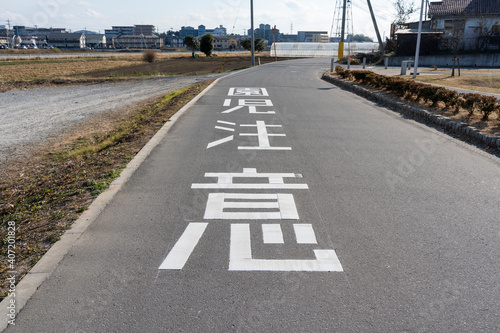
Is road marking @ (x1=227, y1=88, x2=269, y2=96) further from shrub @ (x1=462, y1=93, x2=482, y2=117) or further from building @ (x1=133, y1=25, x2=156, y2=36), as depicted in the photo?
building @ (x1=133, y1=25, x2=156, y2=36)

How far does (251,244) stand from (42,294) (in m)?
2.11

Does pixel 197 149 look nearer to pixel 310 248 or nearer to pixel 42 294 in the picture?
pixel 310 248

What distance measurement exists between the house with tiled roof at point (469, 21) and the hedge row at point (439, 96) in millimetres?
22610

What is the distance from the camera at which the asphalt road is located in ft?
10.5

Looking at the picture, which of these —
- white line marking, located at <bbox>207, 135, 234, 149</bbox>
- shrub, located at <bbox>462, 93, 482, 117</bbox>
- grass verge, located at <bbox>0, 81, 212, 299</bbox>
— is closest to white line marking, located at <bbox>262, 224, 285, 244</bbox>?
grass verge, located at <bbox>0, 81, 212, 299</bbox>

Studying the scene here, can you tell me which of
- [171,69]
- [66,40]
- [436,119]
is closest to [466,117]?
[436,119]

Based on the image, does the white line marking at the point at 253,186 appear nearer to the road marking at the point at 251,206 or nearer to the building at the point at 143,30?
the road marking at the point at 251,206

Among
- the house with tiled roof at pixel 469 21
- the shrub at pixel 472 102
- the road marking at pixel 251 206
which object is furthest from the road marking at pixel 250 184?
the house with tiled roof at pixel 469 21

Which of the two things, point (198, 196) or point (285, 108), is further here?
point (285, 108)

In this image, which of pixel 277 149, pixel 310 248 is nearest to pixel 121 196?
pixel 310 248

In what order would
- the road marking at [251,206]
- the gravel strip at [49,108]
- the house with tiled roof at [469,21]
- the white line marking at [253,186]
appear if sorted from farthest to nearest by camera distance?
the house with tiled roof at [469,21]
the gravel strip at [49,108]
the white line marking at [253,186]
the road marking at [251,206]

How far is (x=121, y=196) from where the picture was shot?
564 centimetres

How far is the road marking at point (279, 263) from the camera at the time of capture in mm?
3848

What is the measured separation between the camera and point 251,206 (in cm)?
530
